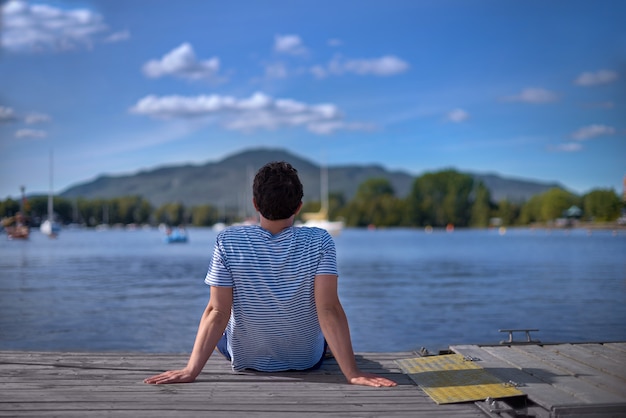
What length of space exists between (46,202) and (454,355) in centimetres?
7572

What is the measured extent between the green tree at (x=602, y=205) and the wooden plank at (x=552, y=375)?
89325 mm

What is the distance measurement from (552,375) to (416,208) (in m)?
134

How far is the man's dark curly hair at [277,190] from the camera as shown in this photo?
147 inches

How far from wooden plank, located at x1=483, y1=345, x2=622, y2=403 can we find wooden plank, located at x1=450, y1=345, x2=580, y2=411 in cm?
4

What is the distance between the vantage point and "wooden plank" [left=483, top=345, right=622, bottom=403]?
353 cm

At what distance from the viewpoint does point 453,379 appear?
13.5ft

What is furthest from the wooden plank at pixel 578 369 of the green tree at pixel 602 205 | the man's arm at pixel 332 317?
the green tree at pixel 602 205

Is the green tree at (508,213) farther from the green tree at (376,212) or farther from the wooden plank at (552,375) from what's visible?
the wooden plank at (552,375)

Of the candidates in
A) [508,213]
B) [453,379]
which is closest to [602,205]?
[508,213]

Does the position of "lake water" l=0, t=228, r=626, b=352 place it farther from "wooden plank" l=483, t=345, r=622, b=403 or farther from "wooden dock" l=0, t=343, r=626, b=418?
"wooden dock" l=0, t=343, r=626, b=418

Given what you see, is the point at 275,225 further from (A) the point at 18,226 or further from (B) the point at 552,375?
(A) the point at 18,226

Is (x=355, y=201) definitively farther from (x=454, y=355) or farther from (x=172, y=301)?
(x=454, y=355)

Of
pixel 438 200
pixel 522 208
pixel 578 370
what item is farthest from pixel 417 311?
pixel 438 200

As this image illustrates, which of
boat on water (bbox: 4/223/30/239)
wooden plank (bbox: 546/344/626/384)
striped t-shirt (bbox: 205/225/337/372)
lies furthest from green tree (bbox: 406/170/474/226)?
striped t-shirt (bbox: 205/225/337/372)
